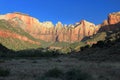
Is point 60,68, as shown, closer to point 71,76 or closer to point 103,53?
point 71,76

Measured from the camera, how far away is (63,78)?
23031 mm

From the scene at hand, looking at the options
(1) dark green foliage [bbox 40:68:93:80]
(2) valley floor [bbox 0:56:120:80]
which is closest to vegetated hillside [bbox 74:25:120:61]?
(2) valley floor [bbox 0:56:120:80]

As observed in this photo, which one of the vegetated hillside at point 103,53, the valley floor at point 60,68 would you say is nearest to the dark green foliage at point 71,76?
the valley floor at point 60,68

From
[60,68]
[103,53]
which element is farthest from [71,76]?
[103,53]

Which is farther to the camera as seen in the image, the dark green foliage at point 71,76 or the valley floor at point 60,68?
the valley floor at point 60,68

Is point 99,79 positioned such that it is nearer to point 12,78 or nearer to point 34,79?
point 34,79

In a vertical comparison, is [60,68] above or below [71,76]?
above

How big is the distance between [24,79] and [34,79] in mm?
697

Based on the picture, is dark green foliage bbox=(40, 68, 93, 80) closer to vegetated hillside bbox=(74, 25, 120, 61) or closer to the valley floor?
the valley floor

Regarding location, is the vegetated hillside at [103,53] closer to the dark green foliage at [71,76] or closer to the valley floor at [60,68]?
the valley floor at [60,68]

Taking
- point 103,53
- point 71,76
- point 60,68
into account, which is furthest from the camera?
point 103,53

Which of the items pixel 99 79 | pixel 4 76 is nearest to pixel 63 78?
pixel 99 79

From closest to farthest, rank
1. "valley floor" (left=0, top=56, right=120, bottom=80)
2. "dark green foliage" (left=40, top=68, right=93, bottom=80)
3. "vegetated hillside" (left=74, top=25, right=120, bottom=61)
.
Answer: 1. "dark green foliage" (left=40, top=68, right=93, bottom=80)
2. "valley floor" (left=0, top=56, right=120, bottom=80)
3. "vegetated hillside" (left=74, top=25, right=120, bottom=61)

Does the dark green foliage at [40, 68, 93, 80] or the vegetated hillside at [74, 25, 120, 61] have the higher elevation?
the vegetated hillside at [74, 25, 120, 61]
